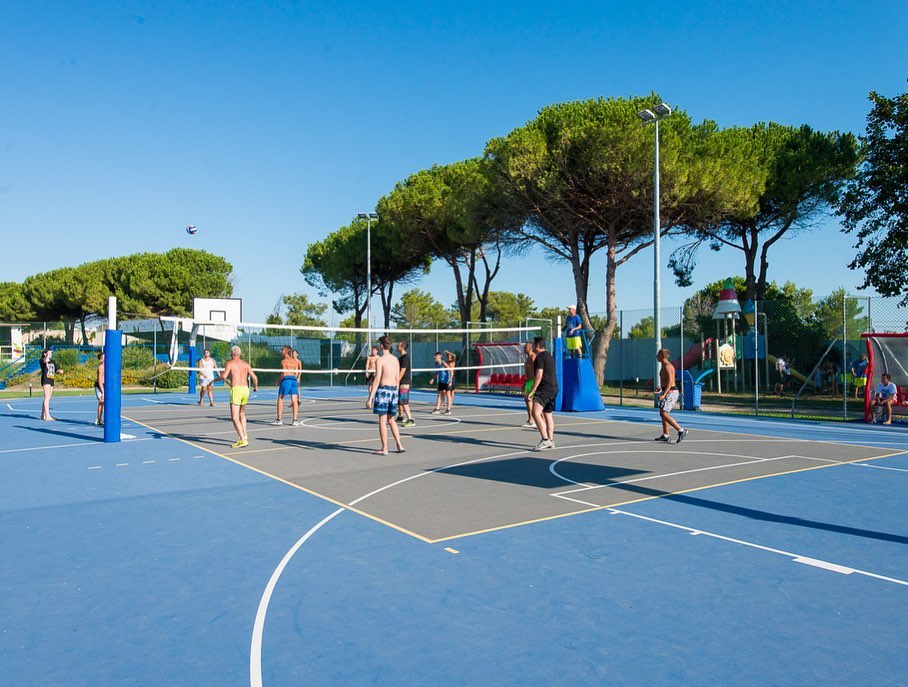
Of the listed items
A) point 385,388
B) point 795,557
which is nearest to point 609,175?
point 385,388

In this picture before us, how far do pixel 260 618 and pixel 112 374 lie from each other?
10126 mm

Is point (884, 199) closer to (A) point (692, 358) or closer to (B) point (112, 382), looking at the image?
(A) point (692, 358)

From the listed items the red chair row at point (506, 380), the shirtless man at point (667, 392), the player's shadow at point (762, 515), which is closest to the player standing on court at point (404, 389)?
the shirtless man at point (667, 392)

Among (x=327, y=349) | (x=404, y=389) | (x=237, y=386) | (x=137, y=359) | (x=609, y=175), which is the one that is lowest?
(x=404, y=389)

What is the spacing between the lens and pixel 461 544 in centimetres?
615

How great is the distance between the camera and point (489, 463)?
10469mm

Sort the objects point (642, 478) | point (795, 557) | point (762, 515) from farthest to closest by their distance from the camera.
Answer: point (642, 478) → point (762, 515) → point (795, 557)

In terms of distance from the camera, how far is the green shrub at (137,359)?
3575 centimetres

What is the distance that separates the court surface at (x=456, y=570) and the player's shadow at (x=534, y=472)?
63 mm

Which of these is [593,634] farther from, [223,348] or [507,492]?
[223,348]

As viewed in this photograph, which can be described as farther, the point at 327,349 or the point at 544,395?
the point at 327,349

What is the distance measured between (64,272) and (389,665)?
63.1 metres

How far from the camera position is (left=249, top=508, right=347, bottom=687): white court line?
3.76m

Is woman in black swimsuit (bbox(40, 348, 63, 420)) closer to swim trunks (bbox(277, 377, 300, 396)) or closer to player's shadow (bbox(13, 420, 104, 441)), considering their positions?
player's shadow (bbox(13, 420, 104, 441))
